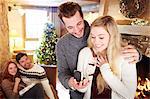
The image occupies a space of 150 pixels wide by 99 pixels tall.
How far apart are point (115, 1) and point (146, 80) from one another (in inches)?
20.9

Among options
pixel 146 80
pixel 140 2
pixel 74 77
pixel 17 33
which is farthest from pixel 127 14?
pixel 17 33

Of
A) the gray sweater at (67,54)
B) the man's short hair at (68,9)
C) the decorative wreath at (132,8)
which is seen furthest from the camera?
the decorative wreath at (132,8)

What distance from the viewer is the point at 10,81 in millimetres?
1497

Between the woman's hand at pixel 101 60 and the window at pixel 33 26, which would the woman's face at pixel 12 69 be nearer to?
the window at pixel 33 26

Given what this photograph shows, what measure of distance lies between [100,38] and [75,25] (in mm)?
156

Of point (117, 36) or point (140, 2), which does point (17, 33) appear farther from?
point (140, 2)

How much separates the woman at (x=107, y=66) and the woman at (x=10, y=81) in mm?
393

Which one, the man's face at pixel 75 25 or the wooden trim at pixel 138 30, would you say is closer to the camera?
the man's face at pixel 75 25

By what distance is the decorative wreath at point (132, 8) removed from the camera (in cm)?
158

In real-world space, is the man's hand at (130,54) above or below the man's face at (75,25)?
below

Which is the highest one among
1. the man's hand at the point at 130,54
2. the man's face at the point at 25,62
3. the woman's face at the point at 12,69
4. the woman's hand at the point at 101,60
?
the man's hand at the point at 130,54

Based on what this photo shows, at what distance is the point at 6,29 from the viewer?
151cm

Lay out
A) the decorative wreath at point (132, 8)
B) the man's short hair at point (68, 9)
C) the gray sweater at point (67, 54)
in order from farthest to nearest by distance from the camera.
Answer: the decorative wreath at point (132, 8)
the gray sweater at point (67, 54)
the man's short hair at point (68, 9)

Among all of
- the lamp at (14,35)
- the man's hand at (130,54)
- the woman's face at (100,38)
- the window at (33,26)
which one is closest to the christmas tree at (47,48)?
the window at (33,26)
